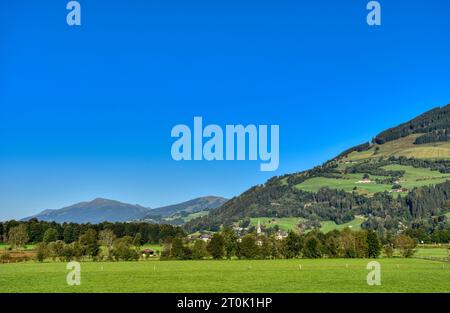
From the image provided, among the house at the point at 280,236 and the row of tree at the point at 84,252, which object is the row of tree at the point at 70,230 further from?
the house at the point at 280,236

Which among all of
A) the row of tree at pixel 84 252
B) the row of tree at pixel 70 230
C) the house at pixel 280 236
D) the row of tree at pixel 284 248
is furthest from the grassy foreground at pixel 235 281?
the row of tree at pixel 70 230

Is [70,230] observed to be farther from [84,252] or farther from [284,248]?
[284,248]

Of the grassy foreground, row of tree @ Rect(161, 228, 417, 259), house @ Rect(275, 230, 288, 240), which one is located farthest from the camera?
house @ Rect(275, 230, 288, 240)

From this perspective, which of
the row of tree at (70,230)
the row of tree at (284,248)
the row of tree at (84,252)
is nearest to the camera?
the row of tree at (84,252)

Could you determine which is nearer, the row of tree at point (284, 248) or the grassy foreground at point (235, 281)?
the grassy foreground at point (235, 281)

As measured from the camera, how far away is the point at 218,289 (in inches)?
1806

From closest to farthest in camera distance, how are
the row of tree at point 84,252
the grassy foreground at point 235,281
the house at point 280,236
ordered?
the grassy foreground at point 235,281
the row of tree at point 84,252
the house at point 280,236

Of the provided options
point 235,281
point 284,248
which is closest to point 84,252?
point 284,248

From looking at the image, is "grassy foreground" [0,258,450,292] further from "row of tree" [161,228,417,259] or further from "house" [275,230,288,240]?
"house" [275,230,288,240]

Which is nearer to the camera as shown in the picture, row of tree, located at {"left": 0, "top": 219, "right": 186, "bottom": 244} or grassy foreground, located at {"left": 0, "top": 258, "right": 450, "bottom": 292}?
grassy foreground, located at {"left": 0, "top": 258, "right": 450, "bottom": 292}

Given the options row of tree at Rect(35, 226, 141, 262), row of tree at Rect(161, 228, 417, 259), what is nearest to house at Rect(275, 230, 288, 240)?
row of tree at Rect(161, 228, 417, 259)

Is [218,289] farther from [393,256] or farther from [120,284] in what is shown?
[393,256]
